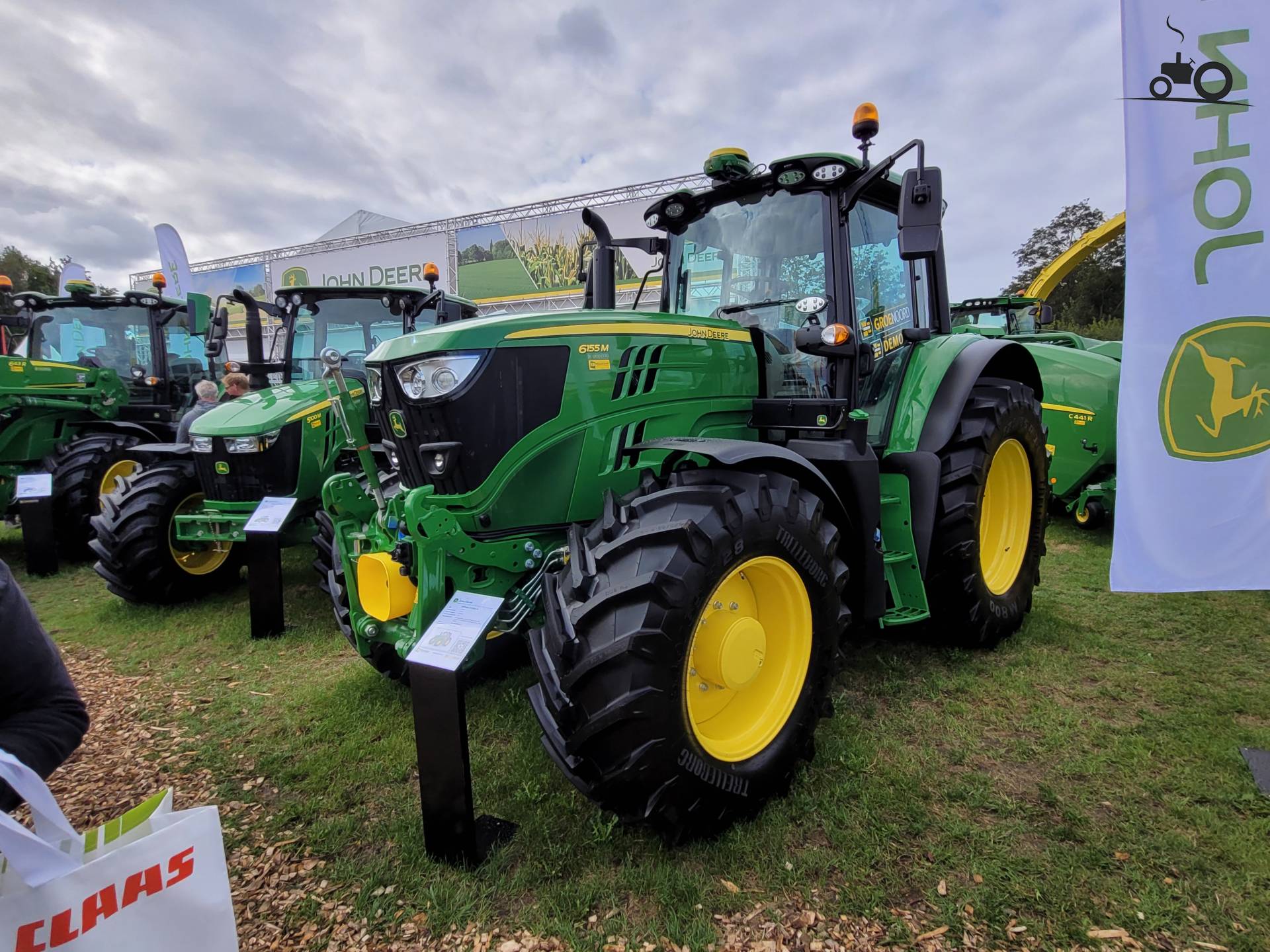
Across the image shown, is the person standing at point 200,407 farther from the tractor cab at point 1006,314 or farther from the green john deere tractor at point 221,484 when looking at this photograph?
the tractor cab at point 1006,314

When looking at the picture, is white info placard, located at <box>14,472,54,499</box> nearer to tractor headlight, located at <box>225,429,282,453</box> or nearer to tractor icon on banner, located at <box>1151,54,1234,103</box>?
tractor headlight, located at <box>225,429,282,453</box>

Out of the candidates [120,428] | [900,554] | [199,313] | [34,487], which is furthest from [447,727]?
[120,428]

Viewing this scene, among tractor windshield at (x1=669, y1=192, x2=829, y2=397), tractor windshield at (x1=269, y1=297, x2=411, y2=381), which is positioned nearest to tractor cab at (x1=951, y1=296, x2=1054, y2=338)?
tractor windshield at (x1=669, y1=192, x2=829, y2=397)

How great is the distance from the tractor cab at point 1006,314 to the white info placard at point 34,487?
10.2 meters

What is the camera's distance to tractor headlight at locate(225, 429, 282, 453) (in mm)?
4582

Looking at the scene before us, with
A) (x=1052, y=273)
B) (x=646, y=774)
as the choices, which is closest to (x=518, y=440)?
(x=646, y=774)

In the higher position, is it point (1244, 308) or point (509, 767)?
point (1244, 308)

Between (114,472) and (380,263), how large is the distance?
13246 millimetres

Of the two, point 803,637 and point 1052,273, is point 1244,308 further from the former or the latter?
point 1052,273

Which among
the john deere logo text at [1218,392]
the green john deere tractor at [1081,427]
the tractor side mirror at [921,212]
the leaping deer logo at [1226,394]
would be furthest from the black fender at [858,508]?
the green john deere tractor at [1081,427]

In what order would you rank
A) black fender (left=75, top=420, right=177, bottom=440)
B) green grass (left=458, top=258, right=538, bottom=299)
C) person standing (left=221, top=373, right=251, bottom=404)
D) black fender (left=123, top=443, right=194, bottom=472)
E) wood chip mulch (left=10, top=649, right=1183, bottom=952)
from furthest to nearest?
green grass (left=458, top=258, right=538, bottom=299), black fender (left=75, top=420, right=177, bottom=440), person standing (left=221, top=373, right=251, bottom=404), black fender (left=123, top=443, right=194, bottom=472), wood chip mulch (left=10, top=649, right=1183, bottom=952)

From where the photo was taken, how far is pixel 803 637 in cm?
251

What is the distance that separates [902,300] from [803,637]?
2174mm

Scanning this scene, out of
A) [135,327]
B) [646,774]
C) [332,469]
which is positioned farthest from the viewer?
[135,327]
